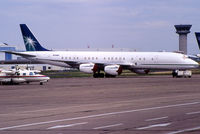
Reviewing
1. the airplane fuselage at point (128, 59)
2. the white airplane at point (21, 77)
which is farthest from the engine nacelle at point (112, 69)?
the white airplane at point (21, 77)

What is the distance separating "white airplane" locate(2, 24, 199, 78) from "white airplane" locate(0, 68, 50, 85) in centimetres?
1958

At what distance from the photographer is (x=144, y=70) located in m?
72.9

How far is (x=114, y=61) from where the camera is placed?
7262 cm

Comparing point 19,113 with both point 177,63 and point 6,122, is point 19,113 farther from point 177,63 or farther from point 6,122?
point 177,63

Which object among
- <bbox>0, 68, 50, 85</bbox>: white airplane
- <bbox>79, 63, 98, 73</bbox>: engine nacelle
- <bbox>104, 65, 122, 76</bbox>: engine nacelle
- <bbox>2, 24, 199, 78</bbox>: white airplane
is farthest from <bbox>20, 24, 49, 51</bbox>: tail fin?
<bbox>0, 68, 50, 85</bbox>: white airplane

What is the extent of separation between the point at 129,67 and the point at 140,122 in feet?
182

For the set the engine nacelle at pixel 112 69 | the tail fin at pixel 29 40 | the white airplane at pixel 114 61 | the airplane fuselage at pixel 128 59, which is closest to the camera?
the engine nacelle at pixel 112 69

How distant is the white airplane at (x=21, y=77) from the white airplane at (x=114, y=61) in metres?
19.6

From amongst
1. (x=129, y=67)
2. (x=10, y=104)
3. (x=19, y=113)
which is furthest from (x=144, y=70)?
(x=19, y=113)

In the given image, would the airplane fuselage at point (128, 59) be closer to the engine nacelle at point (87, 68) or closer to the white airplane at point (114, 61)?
the white airplane at point (114, 61)

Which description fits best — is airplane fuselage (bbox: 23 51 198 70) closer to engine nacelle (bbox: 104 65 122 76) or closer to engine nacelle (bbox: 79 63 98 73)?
engine nacelle (bbox: 104 65 122 76)

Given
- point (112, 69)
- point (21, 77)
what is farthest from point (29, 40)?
point (21, 77)

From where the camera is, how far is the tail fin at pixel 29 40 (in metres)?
75.1

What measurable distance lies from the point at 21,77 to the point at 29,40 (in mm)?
25141
